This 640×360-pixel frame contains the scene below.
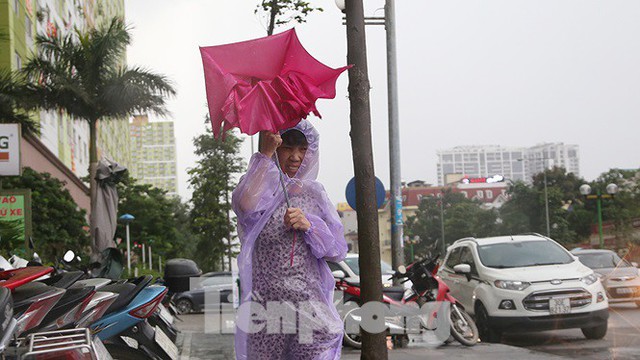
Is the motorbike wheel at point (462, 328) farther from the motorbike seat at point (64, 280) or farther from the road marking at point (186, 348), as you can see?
the motorbike seat at point (64, 280)

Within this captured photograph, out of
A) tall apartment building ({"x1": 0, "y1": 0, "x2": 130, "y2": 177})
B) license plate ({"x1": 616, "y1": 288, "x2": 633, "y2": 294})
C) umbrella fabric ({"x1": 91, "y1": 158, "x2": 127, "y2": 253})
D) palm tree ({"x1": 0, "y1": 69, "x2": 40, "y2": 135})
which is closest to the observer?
umbrella fabric ({"x1": 91, "y1": 158, "x2": 127, "y2": 253})

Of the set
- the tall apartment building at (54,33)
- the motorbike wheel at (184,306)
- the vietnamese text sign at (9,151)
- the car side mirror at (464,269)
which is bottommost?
the motorbike wheel at (184,306)

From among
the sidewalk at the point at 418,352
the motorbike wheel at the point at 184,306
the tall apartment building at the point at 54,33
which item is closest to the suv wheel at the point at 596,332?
the sidewalk at the point at 418,352

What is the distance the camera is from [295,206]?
3609 millimetres

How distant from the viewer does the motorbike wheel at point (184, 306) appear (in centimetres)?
2634

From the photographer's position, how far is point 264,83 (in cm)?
359

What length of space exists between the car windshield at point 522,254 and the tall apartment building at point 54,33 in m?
13.0

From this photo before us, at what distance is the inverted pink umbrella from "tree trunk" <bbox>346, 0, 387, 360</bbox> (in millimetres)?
1547

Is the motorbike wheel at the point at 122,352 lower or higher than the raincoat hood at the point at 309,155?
lower

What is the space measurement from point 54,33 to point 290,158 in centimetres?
2617

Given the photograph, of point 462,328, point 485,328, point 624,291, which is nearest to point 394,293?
point 462,328

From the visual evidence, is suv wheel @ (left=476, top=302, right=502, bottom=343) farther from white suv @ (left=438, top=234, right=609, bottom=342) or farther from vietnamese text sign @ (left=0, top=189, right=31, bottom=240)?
vietnamese text sign @ (left=0, top=189, right=31, bottom=240)

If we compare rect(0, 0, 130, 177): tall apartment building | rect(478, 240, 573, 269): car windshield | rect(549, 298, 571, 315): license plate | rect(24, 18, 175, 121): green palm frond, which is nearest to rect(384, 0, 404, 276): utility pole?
rect(478, 240, 573, 269): car windshield

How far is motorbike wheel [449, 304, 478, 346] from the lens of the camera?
10031mm
